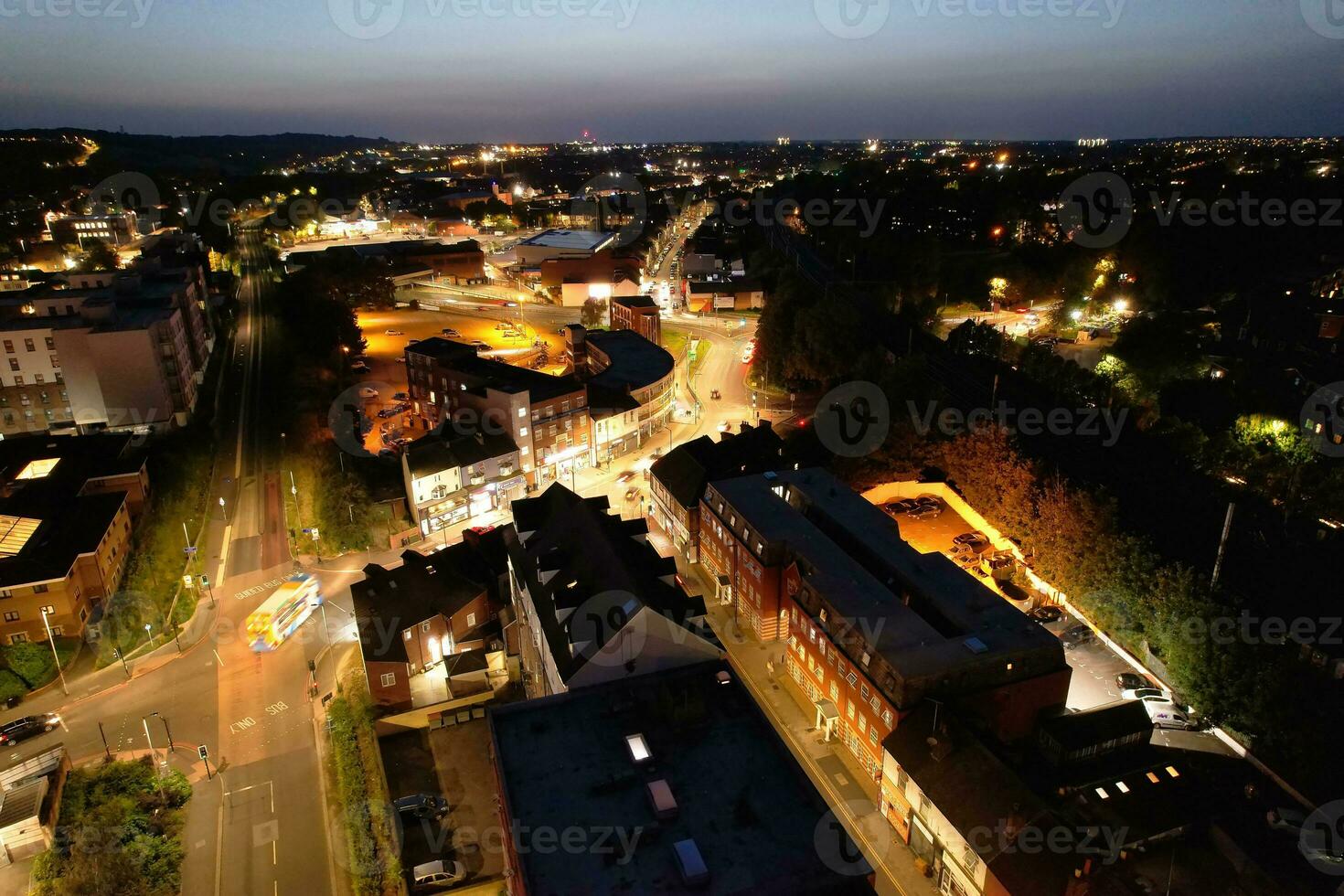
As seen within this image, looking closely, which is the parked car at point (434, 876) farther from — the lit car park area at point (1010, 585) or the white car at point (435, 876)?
the lit car park area at point (1010, 585)

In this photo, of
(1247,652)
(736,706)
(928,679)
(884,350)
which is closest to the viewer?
(736,706)

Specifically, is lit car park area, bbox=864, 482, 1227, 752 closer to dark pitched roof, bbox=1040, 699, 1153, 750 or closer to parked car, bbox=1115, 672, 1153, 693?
parked car, bbox=1115, 672, 1153, 693

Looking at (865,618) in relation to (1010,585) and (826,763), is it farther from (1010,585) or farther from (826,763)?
(1010,585)

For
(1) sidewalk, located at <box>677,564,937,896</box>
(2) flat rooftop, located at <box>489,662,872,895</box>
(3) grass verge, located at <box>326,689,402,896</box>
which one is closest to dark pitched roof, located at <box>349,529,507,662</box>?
(3) grass verge, located at <box>326,689,402,896</box>

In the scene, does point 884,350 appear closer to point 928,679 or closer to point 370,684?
point 928,679

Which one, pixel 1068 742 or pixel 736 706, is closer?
pixel 736 706

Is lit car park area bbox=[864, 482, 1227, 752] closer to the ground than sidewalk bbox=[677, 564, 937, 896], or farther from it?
farther from it

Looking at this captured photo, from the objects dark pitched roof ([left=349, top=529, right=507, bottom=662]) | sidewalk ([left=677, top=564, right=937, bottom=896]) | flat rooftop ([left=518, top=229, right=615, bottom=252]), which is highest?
flat rooftop ([left=518, top=229, right=615, bottom=252])

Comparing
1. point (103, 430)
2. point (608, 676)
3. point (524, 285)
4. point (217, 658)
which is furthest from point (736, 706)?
point (524, 285)
